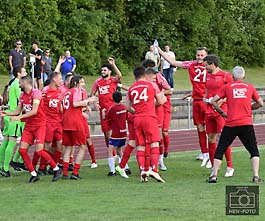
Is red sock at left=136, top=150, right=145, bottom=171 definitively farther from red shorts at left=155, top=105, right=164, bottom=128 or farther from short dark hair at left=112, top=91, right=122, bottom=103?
short dark hair at left=112, top=91, right=122, bottom=103

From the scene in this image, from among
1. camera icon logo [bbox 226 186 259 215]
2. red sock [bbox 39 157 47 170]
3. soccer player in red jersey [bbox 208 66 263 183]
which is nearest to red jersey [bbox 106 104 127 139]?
red sock [bbox 39 157 47 170]

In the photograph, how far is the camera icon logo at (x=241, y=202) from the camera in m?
11.1

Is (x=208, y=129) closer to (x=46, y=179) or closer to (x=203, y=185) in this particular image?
(x=203, y=185)

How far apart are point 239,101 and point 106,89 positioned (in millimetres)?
3896

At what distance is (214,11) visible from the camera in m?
47.9

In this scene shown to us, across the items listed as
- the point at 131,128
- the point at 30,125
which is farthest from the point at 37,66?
the point at 30,125

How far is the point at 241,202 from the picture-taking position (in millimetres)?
11336

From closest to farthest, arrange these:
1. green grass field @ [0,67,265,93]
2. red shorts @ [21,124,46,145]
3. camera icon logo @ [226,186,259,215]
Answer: camera icon logo @ [226,186,259,215]
red shorts @ [21,124,46,145]
green grass field @ [0,67,265,93]

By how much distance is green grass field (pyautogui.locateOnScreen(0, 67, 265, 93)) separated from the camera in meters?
35.0

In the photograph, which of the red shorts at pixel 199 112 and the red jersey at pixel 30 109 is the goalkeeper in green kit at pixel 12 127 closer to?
the red jersey at pixel 30 109

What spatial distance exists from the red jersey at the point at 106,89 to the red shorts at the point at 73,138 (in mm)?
1879

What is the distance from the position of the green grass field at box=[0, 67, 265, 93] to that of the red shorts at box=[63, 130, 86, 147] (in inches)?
664

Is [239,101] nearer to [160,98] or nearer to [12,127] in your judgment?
[160,98]

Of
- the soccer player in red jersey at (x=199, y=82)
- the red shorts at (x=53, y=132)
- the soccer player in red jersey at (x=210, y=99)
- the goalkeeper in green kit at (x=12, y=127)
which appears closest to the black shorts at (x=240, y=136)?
the soccer player in red jersey at (x=210, y=99)
